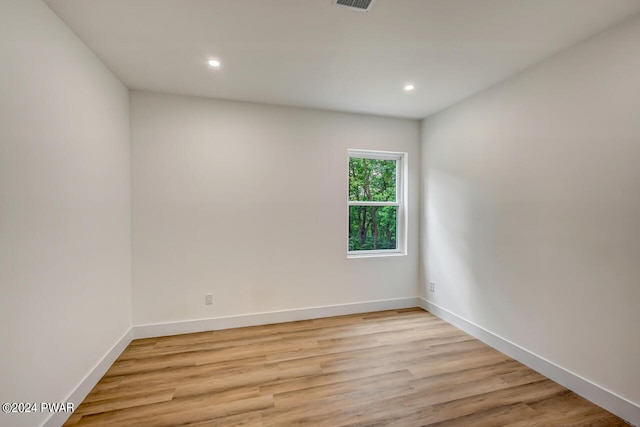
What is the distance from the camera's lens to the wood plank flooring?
5.87 feet

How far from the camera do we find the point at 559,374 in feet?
7.07

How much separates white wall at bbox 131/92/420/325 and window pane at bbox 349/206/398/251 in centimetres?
22

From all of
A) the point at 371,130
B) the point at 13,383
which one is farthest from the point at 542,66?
the point at 13,383

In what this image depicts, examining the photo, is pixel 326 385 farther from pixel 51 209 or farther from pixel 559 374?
pixel 51 209

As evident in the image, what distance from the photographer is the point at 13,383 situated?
1.35m

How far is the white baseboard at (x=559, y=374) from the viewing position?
1.77 meters

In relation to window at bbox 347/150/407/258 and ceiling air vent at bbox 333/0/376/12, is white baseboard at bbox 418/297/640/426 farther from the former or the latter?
ceiling air vent at bbox 333/0/376/12

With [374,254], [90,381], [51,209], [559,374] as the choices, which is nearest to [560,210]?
[559,374]

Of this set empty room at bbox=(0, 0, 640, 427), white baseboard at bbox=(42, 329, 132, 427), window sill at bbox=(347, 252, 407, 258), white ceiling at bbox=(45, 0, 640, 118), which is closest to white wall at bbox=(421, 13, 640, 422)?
empty room at bbox=(0, 0, 640, 427)

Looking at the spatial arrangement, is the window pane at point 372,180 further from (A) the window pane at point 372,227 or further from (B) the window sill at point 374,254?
(B) the window sill at point 374,254

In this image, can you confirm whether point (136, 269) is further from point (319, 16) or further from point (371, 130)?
point (371, 130)

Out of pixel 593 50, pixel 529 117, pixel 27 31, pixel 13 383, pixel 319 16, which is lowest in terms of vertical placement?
pixel 13 383

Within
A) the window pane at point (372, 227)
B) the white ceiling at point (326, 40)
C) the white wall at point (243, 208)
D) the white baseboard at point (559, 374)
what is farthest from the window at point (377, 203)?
the white baseboard at point (559, 374)

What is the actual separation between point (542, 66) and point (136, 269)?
4.22 meters
